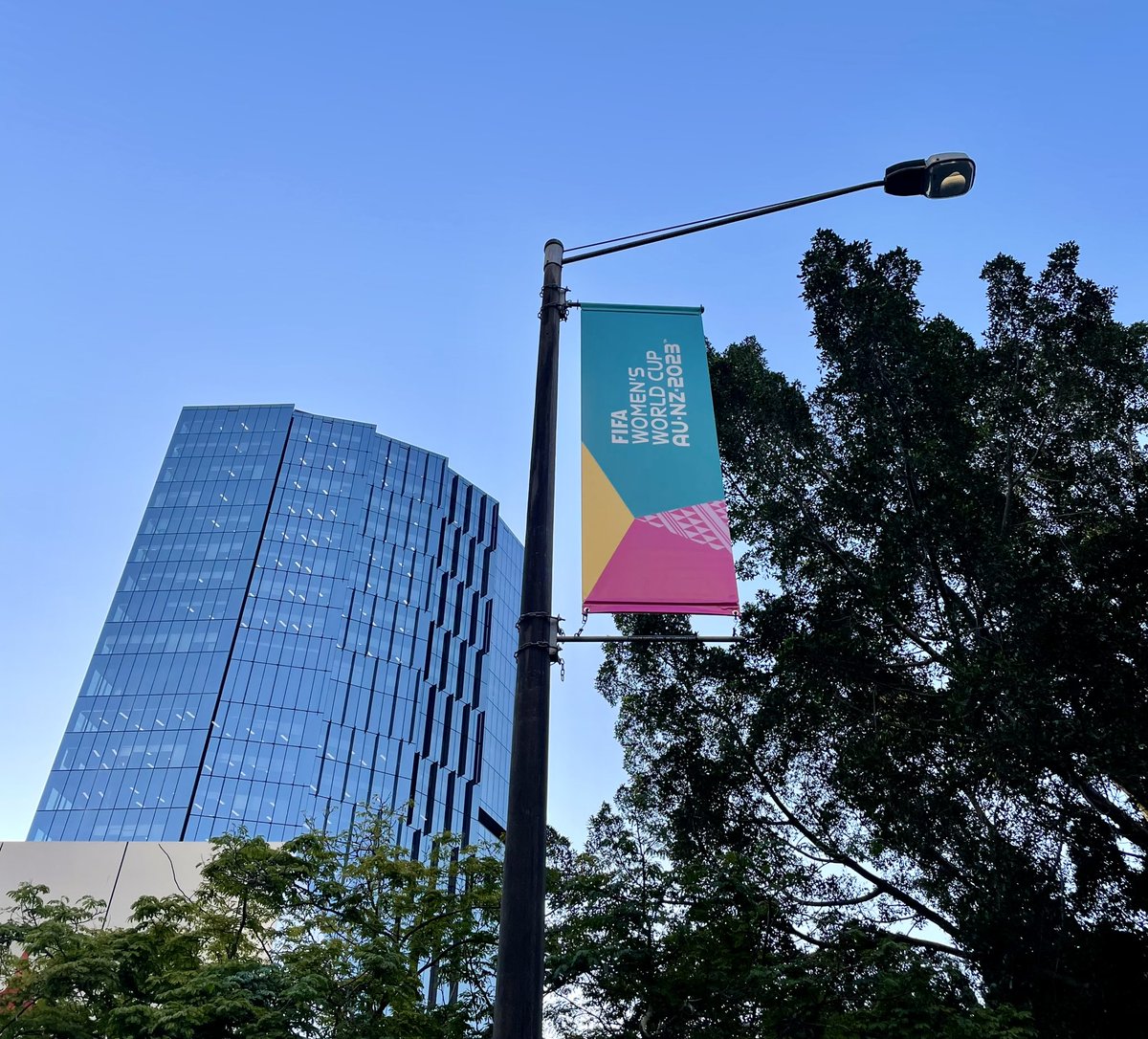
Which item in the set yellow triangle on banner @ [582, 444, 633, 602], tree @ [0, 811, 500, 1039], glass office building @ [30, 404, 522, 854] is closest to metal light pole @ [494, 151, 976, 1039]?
yellow triangle on banner @ [582, 444, 633, 602]

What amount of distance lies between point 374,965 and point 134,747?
79173mm

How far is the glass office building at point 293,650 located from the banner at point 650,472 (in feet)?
247

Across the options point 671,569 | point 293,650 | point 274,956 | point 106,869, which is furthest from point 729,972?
point 293,650

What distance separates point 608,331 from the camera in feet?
23.0

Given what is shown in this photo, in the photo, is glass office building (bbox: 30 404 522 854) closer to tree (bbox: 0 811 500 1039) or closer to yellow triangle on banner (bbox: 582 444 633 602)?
tree (bbox: 0 811 500 1039)

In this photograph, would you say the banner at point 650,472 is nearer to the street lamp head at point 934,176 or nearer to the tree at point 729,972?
the street lamp head at point 934,176

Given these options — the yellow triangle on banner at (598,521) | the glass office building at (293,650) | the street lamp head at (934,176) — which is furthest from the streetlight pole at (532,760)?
the glass office building at (293,650)

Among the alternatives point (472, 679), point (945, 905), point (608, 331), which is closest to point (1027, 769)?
point (945, 905)

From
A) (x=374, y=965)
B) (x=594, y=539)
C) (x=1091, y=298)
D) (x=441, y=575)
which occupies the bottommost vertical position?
(x=374, y=965)

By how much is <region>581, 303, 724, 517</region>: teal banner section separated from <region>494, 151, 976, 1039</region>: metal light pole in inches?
20.8

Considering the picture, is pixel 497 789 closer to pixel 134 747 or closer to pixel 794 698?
pixel 134 747

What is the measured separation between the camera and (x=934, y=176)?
280 inches

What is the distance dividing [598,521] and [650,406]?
3.63ft

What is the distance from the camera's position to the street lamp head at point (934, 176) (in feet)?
23.0
